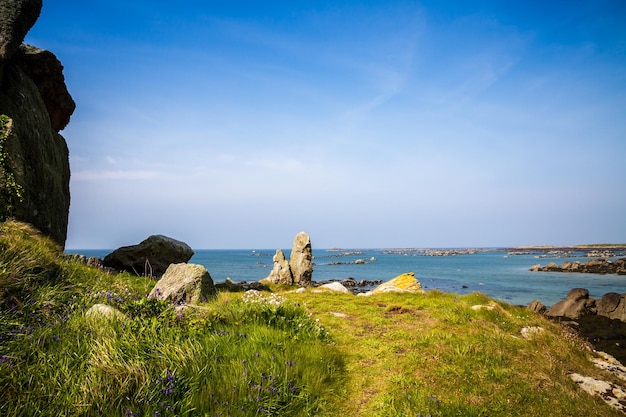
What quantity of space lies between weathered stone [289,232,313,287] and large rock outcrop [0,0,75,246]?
22.1m

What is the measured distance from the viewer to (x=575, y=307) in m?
25.2

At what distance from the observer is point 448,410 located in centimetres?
498

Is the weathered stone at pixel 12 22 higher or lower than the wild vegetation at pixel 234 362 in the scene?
higher

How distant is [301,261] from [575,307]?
2407 centimetres

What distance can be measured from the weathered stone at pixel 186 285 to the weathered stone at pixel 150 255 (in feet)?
34.8

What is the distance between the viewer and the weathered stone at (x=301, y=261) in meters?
34.2

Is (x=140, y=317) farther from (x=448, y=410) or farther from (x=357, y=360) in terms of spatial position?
(x=448, y=410)

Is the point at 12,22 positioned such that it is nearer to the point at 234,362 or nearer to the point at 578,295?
the point at 234,362

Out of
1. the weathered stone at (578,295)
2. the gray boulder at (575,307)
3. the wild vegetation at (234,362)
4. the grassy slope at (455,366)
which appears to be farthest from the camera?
the weathered stone at (578,295)

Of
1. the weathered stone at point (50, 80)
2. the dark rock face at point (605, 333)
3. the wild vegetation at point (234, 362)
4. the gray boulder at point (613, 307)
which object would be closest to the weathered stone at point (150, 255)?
the weathered stone at point (50, 80)

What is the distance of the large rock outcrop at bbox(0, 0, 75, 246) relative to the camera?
34.9 ft

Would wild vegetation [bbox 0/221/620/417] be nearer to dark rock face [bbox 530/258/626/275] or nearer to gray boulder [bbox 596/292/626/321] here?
gray boulder [bbox 596/292/626/321]

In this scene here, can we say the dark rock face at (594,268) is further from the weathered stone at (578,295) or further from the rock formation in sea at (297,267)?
the rock formation in sea at (297,267)

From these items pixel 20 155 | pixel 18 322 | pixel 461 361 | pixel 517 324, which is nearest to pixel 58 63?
pixel 20 155
